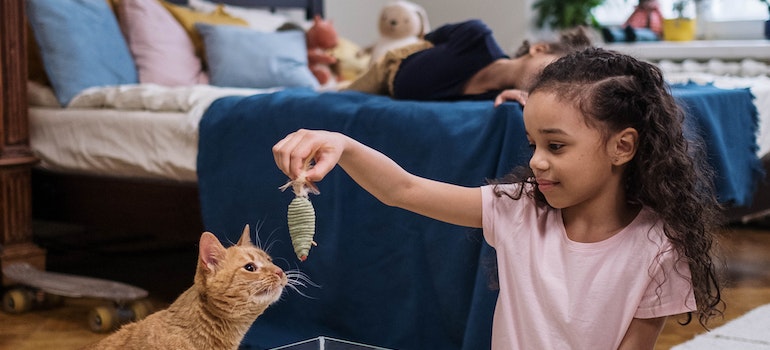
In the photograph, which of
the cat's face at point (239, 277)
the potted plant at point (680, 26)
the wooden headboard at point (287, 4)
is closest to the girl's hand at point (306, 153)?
the cat's face at point (239, 277)

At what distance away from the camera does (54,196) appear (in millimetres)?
2900

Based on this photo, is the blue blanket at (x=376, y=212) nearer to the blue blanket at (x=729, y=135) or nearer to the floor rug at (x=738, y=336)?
the blue blanket at (x=729, y=135)

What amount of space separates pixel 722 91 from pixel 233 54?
5.62 feet

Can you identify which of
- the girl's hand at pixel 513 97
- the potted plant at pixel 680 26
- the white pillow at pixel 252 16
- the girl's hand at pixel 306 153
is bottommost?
the potted plant at pixel 680 26

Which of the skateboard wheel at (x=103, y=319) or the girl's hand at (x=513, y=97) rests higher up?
the girl's hand at (x=513, y=97)

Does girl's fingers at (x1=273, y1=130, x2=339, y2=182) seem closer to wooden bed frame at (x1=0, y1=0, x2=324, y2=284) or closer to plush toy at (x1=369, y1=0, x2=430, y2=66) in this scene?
wooden bed frame at (x1=0, y1=0, x2=324, y2=284)

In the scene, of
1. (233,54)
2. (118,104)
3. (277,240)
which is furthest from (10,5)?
(277,240)

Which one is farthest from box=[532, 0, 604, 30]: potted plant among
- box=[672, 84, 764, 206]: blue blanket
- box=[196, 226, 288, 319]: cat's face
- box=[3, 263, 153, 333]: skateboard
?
box=[196, 226, 288, 319]: cat's face

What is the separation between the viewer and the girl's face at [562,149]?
1.18 m

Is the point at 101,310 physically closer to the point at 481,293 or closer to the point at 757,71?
the point at 481,293

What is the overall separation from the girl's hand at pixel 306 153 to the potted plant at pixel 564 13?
12.4 ft

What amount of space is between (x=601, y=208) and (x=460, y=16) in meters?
3.84

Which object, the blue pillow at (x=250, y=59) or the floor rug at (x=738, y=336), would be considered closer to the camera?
the floor rug at (x=738, y=336)

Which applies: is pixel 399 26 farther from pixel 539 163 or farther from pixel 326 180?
pixel 539 163
